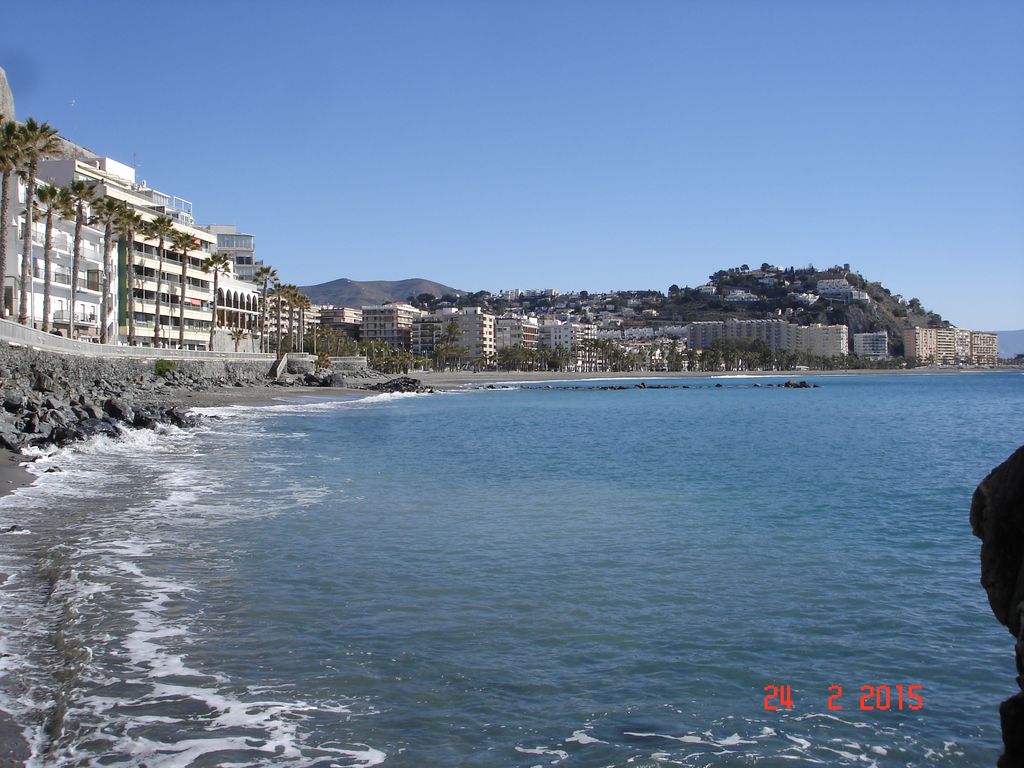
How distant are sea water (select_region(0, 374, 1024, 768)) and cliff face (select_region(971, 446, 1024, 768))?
9.66 feet

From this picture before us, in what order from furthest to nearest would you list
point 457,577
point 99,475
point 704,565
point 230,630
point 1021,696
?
point 99,475 → point 704,565 → point 457,577 → point 230,630 → point 1021,696

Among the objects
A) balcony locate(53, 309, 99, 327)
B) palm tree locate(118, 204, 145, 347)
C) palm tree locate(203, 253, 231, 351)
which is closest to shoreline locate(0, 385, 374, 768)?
palm tree locate(118, 204, 145, 347)

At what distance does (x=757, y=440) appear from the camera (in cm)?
3953

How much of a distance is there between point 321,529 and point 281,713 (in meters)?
8.04

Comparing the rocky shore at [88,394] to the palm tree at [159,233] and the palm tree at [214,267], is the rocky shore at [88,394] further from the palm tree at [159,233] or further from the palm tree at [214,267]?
the palm tree at [214,267]

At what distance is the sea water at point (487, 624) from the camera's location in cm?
685

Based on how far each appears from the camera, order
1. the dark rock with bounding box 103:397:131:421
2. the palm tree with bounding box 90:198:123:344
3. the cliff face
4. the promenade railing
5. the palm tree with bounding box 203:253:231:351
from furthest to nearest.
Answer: the palm tree with bounding box 203:253:231:351, the palm tree with bounding box 90:198:123:344, the promenade railing, the dark rock with bounding box 103:397:131:421, the cliff face

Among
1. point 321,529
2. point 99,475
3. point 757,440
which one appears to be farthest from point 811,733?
point 757,440

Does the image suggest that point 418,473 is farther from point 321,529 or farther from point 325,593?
point 325,593

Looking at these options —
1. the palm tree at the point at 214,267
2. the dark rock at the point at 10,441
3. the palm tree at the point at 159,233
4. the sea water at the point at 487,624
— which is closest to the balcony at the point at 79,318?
the palm tree at the point at 159,233

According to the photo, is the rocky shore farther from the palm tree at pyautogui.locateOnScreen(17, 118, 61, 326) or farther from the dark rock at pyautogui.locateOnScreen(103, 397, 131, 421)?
the palm tree at pyautogui.locateOnScreen(17, 118, 61, 326)

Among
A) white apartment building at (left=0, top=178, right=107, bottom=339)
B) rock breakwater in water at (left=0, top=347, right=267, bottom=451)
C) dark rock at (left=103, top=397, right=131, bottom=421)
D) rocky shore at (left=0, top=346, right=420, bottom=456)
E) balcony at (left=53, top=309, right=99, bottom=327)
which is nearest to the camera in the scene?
rock breakwater in water at (left=0, top=347, right=267, bottom=451)
